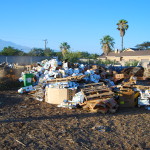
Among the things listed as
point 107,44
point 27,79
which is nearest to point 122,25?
point 107,44

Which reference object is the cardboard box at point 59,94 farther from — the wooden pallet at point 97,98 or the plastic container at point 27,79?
the plastic container at point 27,79

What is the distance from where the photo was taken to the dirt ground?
13.6ft

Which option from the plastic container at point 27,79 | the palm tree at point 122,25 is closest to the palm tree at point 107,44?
the palm tree at point 122,25

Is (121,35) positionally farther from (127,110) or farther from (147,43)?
(127,110)

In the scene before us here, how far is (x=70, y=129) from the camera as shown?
5.06 m

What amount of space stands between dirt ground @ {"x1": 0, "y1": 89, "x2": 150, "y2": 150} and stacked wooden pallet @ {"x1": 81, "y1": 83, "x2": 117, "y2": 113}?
24 centimetres

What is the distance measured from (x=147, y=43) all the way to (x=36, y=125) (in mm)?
51389

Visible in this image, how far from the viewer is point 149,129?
211 inches

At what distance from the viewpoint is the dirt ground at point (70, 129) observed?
415 cm

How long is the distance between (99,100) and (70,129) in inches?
83.3

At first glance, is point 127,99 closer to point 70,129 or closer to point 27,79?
point 70,129

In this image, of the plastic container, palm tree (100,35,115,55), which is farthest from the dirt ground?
palm tree (100,35,115,55)

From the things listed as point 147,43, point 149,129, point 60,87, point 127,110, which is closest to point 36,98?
point 60,87

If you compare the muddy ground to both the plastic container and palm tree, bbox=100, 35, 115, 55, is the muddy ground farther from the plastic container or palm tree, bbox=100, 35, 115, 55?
palm tree, bbox=100, 35, 115, 55
